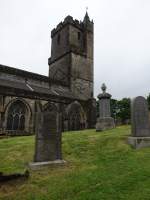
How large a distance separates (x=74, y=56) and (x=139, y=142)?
26077 millimetres

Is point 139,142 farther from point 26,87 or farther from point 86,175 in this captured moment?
point 26,87

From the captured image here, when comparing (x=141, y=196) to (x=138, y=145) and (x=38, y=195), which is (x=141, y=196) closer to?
(x=38, y=195)

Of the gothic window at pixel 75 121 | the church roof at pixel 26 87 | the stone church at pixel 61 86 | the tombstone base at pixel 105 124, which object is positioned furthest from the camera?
the gothic window at pixel 75 121

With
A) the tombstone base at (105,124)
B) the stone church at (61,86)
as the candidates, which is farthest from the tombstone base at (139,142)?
the stone church at (61,86)

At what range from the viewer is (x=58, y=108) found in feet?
76.2

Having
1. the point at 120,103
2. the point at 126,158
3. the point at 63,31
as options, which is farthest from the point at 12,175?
the point at 120,103

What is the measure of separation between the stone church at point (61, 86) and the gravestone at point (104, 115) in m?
8.02

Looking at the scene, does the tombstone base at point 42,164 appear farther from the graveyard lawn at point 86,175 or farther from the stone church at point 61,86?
the stone church at point 61,86

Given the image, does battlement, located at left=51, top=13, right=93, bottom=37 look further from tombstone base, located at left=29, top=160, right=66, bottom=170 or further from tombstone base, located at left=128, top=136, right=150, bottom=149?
tombstone base, located at left=29, top=160, right=66, bottom=170

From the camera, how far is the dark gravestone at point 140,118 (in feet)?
29.5

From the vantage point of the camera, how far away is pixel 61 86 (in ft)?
99.0

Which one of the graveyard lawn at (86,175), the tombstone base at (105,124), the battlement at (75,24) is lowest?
the graveyard lawn at (86,175)

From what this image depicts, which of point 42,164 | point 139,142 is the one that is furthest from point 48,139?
point 139,142

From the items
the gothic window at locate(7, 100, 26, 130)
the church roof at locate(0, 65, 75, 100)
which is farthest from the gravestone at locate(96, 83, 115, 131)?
the gothic window at locate(7, 100, 26, 130)
